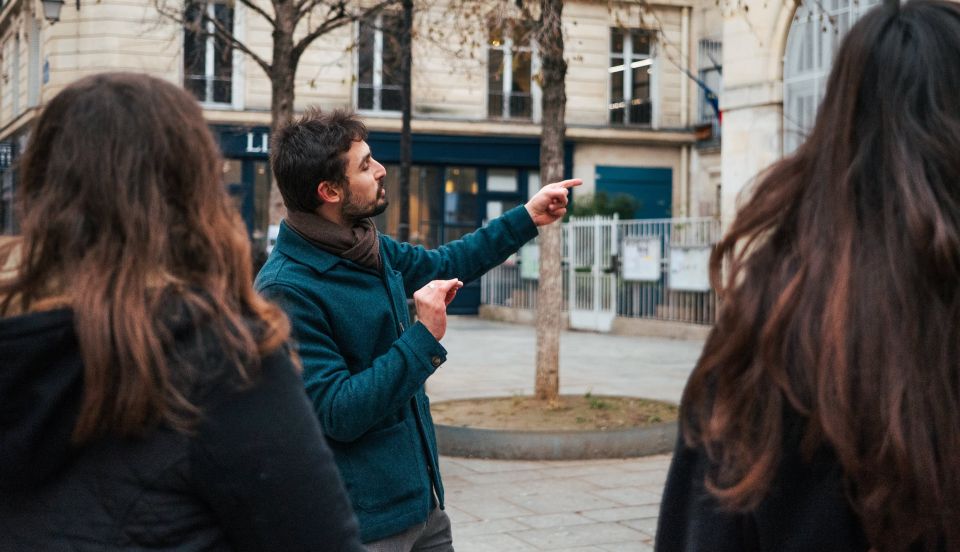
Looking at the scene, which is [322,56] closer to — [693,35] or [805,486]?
[693,35]

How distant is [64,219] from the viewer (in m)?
1.66

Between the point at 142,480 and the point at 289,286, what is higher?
the point at 289,286

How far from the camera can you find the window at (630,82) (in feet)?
89.0

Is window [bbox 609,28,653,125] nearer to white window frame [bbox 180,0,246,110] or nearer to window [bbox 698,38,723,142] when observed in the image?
window [bbox 698,38,723,142]

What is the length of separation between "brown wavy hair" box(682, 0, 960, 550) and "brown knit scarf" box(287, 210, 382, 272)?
1771 mm

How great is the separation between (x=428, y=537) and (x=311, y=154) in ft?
3.57

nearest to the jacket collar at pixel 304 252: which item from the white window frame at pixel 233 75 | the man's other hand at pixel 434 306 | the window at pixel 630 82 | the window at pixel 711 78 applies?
the man's other hand at pixel 434 306

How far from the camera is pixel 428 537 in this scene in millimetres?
3301

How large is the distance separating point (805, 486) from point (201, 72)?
24.3 metres

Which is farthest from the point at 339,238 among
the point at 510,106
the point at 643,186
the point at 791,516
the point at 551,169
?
the point at 643,186

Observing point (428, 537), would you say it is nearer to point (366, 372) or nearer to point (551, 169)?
point (366, 372)

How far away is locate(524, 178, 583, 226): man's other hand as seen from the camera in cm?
381

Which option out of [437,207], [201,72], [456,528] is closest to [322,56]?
[201,72]

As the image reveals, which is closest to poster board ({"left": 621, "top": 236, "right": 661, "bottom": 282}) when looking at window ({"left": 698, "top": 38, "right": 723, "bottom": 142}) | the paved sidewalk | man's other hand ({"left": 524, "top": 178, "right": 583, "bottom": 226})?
the paved sidewalk
